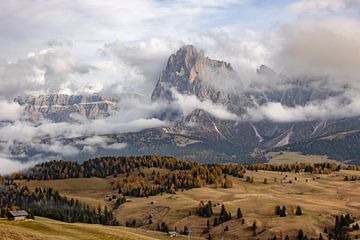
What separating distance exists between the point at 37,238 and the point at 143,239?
37.6 meters

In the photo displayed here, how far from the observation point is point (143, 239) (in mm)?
135250

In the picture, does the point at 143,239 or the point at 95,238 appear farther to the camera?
the point at 143,239

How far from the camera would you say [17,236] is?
101 m

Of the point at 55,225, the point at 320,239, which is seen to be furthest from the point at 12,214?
the point at 320,239

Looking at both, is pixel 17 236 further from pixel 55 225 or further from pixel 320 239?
pixel 320 239

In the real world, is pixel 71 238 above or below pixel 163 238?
above

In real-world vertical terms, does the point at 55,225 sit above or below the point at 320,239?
above

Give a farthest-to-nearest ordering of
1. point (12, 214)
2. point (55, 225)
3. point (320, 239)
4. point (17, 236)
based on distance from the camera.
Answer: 1. point (320, 239)
2. point (12, 214)
3. point (55, 225)
4. point (17, 236)

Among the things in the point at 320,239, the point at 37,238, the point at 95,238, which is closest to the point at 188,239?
the point at 320,239

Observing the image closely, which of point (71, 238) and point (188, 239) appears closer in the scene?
point (71, 238)

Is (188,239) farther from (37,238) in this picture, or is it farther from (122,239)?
(37,238)

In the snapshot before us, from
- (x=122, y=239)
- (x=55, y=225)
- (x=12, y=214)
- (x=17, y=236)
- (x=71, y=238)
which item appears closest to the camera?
(x=17, y=236)

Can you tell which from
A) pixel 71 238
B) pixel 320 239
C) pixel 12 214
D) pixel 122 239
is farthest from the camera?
pixel 320 239

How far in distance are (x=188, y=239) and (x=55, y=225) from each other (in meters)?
71.2
